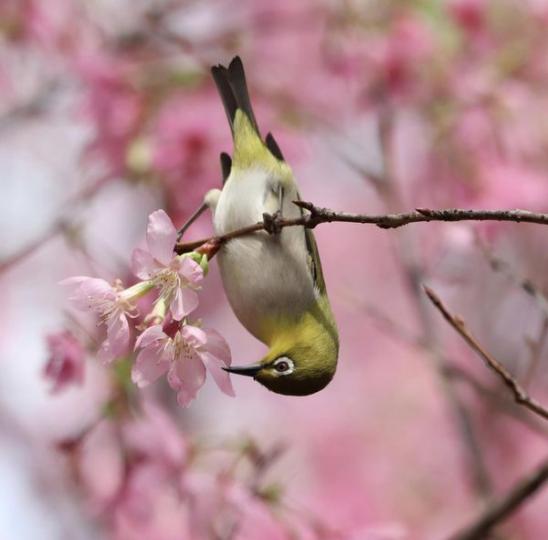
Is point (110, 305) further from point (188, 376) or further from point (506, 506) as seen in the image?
point (506, 506)

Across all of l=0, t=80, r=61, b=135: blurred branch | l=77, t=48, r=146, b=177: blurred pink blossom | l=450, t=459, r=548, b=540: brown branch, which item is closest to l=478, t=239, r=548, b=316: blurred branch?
l=450, t=459, r=548, b=540: brown branch

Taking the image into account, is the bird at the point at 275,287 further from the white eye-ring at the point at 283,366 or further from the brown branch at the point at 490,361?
the brown branch at the point at 490,361

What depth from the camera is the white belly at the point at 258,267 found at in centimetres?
185

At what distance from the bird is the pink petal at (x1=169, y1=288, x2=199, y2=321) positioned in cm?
14

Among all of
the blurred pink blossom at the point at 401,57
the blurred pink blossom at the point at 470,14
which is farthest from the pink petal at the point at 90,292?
the blurred pink blossom at the point at 470,14

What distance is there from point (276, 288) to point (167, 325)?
342mm

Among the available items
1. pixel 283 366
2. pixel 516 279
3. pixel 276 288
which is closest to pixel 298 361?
pixel 283 366

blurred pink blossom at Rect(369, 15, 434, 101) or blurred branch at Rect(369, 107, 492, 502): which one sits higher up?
blurred pink blossom at Rect(369, 15, 434, 101)

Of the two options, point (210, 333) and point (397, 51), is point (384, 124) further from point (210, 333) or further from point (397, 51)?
point (210, 333)

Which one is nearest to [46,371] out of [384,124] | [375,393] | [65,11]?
[384,124]

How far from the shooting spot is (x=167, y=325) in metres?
1.62

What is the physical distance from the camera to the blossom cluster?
160 centimetres

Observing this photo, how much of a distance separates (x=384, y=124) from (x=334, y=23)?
0.49 meters

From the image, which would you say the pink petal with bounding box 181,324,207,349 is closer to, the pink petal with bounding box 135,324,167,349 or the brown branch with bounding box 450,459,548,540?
the pink petal with bounding box 135,324,167,349
